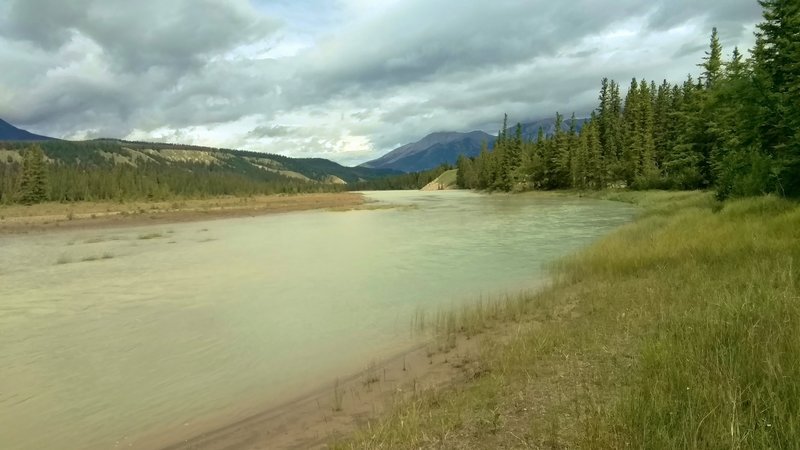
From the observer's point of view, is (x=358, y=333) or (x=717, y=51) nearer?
(x=358, y=333)

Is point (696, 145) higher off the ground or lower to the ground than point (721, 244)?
higher

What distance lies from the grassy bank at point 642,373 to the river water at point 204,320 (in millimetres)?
3603

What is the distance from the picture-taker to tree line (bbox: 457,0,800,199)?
88.7ft

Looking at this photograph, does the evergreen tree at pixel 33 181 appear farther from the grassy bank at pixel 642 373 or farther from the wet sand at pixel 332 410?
the grassy bank at pixel 642 373

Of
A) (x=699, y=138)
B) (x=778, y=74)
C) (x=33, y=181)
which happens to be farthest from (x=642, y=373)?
(x=33, y=181)

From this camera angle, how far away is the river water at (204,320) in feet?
31.6

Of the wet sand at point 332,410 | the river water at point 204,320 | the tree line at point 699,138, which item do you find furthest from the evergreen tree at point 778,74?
the wet sand at point 332,410

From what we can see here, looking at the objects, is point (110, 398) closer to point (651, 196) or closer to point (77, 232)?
point (77, 232)

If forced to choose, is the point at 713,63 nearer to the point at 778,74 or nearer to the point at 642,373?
the point at 778,74

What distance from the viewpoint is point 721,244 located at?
14711 millimetres

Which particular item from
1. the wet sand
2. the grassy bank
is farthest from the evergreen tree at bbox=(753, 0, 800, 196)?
the wet sand

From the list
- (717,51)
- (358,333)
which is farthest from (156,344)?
(717,51)

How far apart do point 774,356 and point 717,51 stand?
63.3 metres

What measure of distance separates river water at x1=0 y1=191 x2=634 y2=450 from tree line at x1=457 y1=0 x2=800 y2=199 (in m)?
10.4
